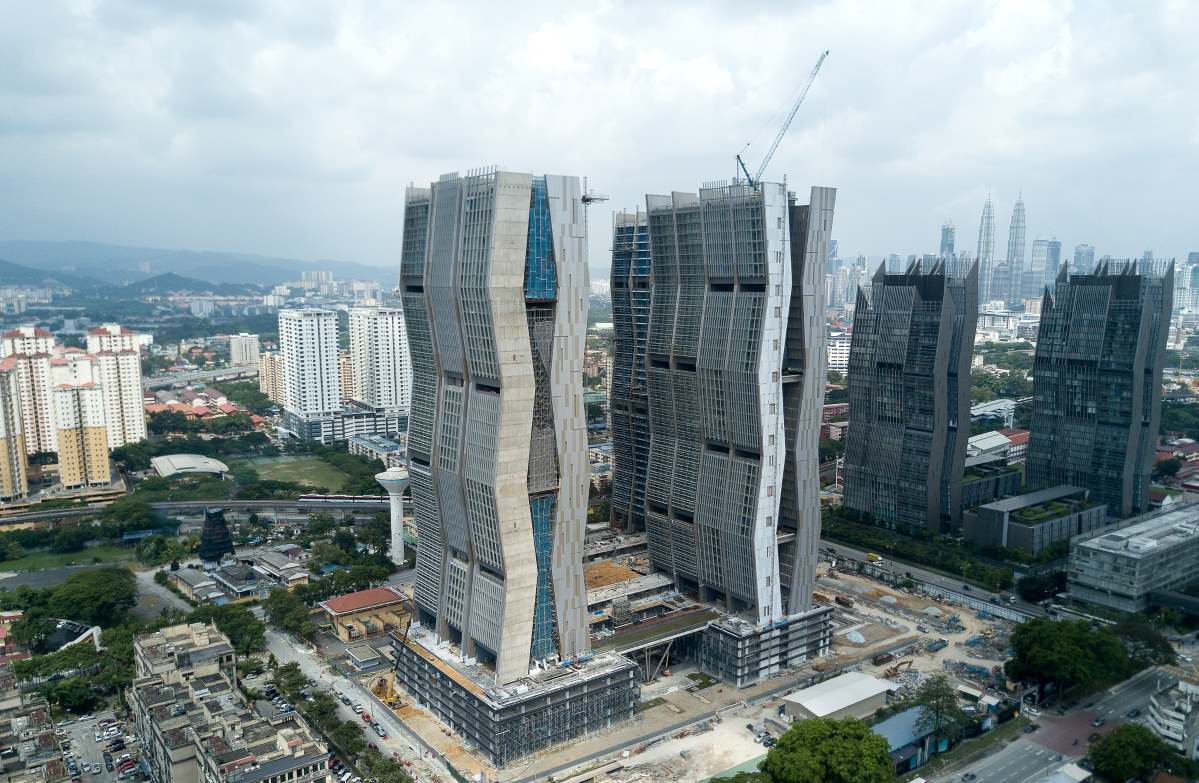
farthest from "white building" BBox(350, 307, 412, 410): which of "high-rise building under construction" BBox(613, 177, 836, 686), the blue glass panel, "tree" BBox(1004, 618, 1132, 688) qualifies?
"tree" BBox(1004, 618, 1132, 688)

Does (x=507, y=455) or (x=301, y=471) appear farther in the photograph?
(x=301, y=471)

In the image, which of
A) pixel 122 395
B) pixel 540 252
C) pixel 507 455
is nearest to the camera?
pixel 540 252

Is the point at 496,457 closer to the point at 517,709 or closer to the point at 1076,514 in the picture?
the point at 517,709

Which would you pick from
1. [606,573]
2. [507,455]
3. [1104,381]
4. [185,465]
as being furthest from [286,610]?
[1104,381]

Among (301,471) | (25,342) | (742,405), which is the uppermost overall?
(742,405)

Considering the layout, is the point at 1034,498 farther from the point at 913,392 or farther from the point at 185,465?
the point at 185,465

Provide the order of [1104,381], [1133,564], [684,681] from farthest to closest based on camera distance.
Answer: [1104,381], [1133,564], [684,681]

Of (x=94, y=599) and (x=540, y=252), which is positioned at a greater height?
(x=540, y=252)

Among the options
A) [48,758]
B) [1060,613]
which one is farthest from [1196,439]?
[48,758]

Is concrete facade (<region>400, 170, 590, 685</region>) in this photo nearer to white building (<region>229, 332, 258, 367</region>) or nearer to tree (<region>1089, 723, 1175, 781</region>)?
tree (<region>1089, 723, 1175, 781</region>)
